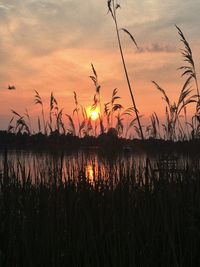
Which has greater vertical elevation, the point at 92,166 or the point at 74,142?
the point at 74,142

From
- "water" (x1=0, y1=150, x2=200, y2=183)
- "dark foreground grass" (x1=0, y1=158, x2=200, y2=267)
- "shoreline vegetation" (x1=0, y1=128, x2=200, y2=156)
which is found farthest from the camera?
"shoreline vegetation" (x1=0, y1=128, x2=200, y2=156)

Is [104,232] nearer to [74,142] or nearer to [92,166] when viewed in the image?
[92,166]

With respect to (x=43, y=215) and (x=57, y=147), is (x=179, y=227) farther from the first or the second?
(x=57, y=147)

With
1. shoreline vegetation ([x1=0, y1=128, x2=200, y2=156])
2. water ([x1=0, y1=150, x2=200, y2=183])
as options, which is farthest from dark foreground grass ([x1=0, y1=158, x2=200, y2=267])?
shoreline vegetation ([x1=0, y1=128, x2=200, y2=156])

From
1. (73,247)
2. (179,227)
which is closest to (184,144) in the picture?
(179,227)

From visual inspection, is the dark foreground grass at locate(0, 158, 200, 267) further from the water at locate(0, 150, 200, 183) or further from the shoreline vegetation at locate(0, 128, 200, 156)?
the shoreline vegetation at locate(0, 128, 200, 156)

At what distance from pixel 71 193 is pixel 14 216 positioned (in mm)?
474

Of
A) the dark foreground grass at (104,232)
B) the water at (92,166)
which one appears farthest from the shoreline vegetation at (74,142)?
the dark foreground grass at (104,232)

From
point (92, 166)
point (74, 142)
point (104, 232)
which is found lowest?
point (104, 232)

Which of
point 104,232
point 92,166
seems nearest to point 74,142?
point 92,166

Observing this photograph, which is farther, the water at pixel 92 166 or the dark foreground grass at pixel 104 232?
the water at pixel 92 166

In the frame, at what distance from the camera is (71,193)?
340cm

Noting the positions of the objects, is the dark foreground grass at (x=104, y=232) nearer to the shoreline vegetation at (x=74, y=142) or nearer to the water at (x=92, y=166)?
the water at (x=92, y=166)

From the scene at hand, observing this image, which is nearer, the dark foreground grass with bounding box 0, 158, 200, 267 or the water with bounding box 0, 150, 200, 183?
the dark foreground grass with bounding box 0, 158, 200, 267
